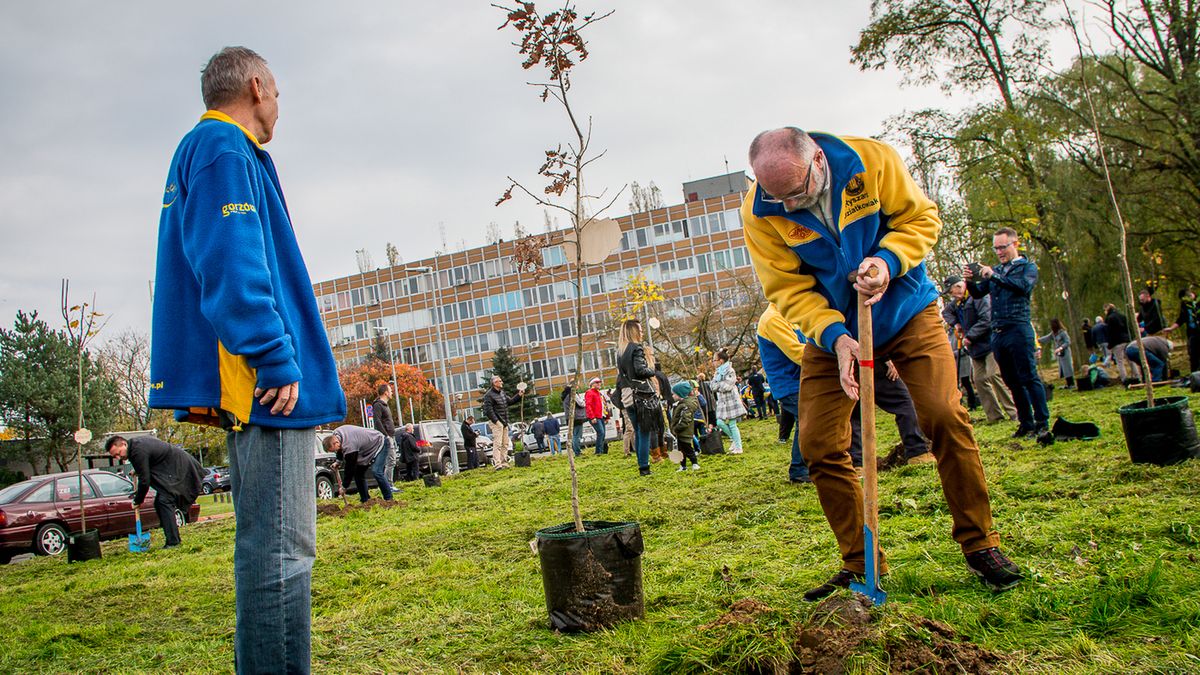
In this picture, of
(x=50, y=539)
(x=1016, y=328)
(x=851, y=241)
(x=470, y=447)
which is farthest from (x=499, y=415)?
(x=851, y=241)

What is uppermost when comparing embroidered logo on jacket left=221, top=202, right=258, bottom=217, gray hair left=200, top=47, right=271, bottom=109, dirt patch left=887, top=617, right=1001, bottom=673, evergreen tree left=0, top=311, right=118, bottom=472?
evergreen tree left=0, top=311, right=118, bottom=472

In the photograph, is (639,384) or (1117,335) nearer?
(639,384)

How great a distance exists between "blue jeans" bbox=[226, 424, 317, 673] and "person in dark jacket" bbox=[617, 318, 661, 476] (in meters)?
8.73

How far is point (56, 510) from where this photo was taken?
14.3m

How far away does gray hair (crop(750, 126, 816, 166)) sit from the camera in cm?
338

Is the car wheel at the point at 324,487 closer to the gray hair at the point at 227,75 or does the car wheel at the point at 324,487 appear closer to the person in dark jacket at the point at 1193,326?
the gray hair at the point at 227,75

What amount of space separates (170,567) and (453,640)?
619 cm

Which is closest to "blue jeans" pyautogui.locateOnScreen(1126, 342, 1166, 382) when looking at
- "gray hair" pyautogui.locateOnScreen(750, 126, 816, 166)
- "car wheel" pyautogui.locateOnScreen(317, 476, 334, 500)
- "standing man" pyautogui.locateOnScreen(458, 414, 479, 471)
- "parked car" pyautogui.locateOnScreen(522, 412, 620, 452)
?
"parked car" pyautogui.locateOnScreen(522, 412, 620, 452)

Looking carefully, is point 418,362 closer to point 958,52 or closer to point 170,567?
point 958,52

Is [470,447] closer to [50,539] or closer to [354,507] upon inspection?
[354,507]

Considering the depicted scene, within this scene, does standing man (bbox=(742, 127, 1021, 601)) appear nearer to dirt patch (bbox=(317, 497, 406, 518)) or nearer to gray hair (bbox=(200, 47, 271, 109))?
gray hair (bbox=(200, 47, 271, 109))

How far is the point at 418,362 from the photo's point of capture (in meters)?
75.0

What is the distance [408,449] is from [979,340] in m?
12.5

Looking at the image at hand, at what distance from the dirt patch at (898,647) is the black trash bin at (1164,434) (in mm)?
4242
